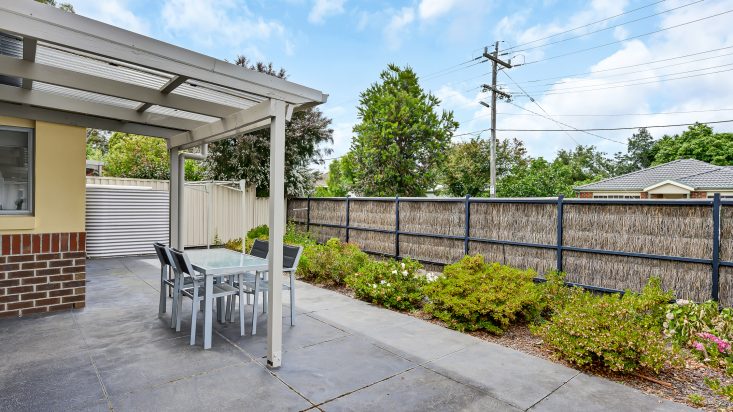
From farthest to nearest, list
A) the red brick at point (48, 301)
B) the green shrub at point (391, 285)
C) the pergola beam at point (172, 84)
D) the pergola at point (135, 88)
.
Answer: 1. the green shrub at point (391, 285)
2. the red brick at point (48, 301)
3. the pergola beam at point (172, 84)
4. the pergola at point (135, 88)

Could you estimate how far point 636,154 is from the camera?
42438mm

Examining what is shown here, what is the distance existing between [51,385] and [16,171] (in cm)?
290

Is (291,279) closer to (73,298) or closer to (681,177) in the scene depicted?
(73,298)

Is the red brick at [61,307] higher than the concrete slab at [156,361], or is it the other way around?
the red brick at [61,307]

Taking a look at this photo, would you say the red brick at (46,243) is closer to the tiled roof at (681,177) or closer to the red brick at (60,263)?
the red brick at (60,263)

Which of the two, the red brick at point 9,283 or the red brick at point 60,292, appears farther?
the red brick at point 60,292

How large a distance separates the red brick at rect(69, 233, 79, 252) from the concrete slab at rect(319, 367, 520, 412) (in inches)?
159

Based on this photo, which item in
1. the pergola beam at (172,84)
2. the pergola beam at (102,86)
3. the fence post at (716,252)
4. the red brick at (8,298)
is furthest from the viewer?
the red brick at (8,298)

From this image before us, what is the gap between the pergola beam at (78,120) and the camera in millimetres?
4262

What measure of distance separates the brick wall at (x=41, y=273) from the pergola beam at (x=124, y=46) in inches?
135

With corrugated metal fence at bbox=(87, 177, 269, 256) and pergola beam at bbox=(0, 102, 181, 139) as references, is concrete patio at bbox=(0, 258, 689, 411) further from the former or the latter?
corrugated metal fence at bbox=(87, 177, 269, 256)

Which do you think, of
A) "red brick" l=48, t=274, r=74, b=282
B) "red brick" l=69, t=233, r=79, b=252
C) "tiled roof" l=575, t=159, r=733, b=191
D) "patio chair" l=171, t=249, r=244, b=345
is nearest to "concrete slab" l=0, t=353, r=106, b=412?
"patio chair" l=171, t=249, r=244, b=345

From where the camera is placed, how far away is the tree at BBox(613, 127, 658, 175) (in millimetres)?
40853

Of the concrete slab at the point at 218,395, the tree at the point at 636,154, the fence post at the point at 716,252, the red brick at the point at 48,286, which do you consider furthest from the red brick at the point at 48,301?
the tree at the point at 636,154
